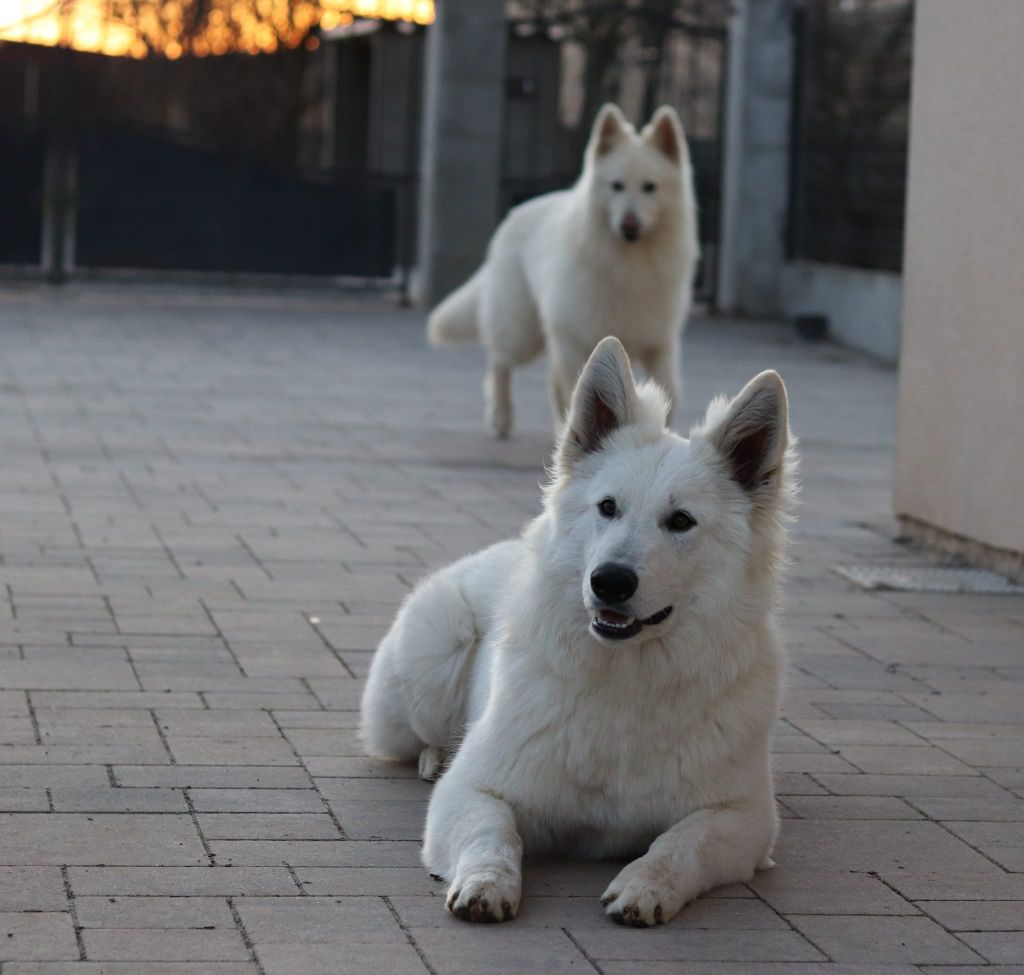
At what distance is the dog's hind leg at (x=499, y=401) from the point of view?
39.1 ft

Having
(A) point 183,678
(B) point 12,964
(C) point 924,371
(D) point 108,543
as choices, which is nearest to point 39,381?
(D) point 108,543

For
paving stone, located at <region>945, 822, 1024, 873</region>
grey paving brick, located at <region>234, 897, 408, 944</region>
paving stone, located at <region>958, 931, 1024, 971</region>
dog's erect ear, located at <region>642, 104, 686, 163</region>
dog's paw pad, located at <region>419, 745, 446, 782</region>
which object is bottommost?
paving stone, located at <region>958, 931, 1024, 971</region>

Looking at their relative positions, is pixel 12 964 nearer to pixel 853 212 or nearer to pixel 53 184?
pixel 853 212

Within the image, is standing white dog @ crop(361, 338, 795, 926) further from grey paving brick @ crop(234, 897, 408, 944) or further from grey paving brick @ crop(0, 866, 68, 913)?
grey paving brick @ crop(0, 866, 68, 913)

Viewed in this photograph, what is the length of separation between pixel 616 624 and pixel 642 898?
0.56 m

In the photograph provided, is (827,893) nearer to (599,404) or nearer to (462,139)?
(599,404)

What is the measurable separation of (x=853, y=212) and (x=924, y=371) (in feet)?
37.7

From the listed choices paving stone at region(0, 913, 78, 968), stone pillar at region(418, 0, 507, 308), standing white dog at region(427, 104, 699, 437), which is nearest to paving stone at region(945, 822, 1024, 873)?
paving stone at region(0, 913, 78, 968)

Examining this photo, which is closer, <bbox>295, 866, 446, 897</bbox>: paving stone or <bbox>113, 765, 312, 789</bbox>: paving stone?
<bbox>295, 866, 446, 897</bbox>: paving stone

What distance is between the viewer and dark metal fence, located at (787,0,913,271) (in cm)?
1889

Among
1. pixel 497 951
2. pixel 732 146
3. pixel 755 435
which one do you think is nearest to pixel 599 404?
pixel 755 435

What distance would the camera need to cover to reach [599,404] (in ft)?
13.8

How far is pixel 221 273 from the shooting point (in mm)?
22672

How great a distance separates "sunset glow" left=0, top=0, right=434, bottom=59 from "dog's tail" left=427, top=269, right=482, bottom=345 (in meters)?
13.5
